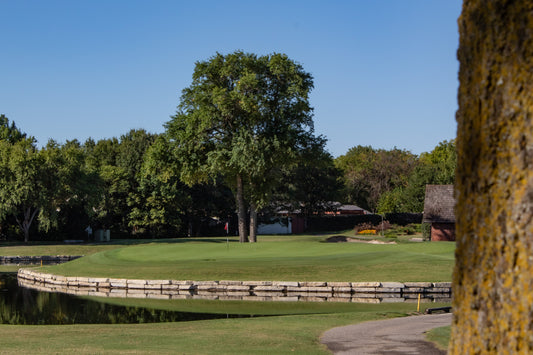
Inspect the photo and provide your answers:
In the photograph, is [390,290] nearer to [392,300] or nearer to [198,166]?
[392,300]

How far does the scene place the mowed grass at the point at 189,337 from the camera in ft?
35.2

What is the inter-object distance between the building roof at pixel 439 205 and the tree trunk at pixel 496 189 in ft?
155

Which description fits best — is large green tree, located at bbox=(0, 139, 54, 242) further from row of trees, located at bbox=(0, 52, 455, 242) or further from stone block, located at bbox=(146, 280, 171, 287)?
stone block, located at bbox=(146, 280, 171, 287)

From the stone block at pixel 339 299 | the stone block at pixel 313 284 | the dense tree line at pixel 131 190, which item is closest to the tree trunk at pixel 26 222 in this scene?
the dense tree line at pixel 131 190

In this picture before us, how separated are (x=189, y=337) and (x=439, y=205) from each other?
139 feet

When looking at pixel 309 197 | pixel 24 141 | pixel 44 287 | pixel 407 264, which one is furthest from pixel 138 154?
pixel 407 264

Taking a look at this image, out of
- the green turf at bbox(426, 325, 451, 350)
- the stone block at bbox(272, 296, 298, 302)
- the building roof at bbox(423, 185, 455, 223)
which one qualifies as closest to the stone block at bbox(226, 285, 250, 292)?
the stone block at bbox(272, 296, 298, 302)

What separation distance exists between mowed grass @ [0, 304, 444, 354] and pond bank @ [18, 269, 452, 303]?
583 cm

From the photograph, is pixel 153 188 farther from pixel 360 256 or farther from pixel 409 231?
pixel 360 256

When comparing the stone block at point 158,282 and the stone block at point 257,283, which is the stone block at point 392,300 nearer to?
the stone block at point 257,283

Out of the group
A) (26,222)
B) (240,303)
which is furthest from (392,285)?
(26,222)

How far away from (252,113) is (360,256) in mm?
17628

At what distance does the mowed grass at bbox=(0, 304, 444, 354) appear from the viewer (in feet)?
35.2

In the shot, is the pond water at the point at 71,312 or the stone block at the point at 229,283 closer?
the pond water at the point at 71,312
